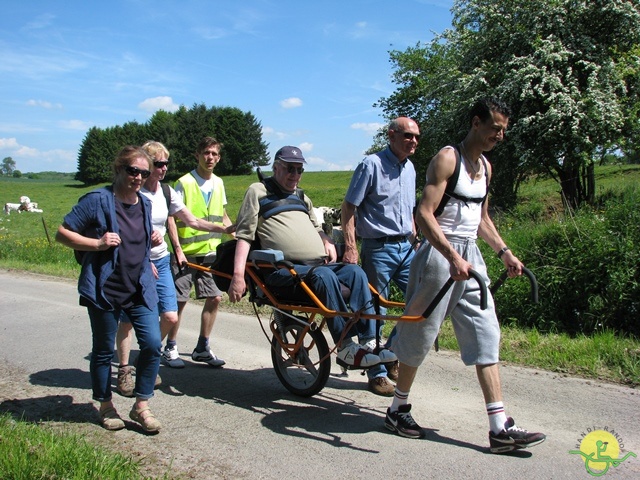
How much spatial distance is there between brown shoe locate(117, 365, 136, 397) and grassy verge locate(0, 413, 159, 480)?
1118 millimetres

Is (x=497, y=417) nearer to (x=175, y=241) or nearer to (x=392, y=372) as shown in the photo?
(x=392, y=372)

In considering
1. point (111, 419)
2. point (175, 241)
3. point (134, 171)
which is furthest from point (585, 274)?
point (111, 419)

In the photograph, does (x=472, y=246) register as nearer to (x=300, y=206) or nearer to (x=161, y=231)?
(x=300, y=206)

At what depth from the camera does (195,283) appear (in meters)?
6.13

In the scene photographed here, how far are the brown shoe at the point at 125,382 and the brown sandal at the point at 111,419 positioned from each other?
2.20 feet

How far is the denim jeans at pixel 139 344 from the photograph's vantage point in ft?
14.3

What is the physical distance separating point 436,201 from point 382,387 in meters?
1.93

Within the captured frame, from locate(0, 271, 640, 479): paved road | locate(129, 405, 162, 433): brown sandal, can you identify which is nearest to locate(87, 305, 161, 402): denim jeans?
locate(129, 405, 162, 433): brown sandal

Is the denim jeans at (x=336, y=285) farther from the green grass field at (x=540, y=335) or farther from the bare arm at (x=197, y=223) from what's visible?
the green grass field at (x=540, y=335)

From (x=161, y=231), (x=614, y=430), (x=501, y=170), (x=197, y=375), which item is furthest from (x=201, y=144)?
(x=501, y=170)

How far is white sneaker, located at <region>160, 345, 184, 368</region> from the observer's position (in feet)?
20.1

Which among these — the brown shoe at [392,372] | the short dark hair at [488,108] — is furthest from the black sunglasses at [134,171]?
the brown shoe at [392,372]

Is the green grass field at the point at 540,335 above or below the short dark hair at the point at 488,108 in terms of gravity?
below

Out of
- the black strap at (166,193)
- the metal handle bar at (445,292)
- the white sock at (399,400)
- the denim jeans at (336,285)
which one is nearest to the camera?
the metal handle bar at (445,292)
